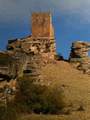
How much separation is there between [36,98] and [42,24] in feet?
93.9

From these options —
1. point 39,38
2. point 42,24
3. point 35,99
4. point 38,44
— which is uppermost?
point 42,24

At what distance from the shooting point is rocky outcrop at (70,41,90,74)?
67.1 meters

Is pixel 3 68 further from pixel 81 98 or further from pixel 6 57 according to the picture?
pixel 81 98

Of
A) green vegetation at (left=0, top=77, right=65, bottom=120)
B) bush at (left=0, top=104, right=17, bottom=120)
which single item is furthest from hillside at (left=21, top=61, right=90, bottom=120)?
bush at (left=0, top=104, right=17, bottom=120)

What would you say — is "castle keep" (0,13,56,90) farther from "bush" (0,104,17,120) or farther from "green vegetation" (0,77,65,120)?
"bush" (0,104,17,120)

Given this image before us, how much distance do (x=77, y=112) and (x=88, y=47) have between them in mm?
26022

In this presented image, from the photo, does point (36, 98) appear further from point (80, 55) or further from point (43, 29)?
point (43, 29)

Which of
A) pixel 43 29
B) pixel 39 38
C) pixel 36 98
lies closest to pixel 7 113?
pixel 36 98

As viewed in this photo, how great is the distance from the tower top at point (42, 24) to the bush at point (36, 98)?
85.1ft

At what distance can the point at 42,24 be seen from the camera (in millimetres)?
74000

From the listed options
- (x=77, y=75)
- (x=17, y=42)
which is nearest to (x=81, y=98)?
(x=77, y=75)

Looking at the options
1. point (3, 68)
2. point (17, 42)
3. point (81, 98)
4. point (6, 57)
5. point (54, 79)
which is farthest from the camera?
point (17, 42)

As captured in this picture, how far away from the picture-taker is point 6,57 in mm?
46438

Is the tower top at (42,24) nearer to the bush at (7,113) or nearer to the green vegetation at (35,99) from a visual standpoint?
the green vegetation at (35,99)
